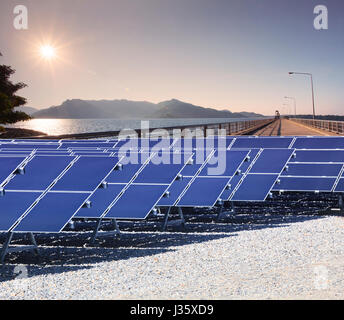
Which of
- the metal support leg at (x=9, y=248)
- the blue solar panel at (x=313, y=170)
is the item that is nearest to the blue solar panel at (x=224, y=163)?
the blue solar panel at (x=313, y=170)

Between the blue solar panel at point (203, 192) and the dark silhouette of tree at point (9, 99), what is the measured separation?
156ft

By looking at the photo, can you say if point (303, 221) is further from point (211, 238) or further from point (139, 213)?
point (139, 213)

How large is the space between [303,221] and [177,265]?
4.32 m

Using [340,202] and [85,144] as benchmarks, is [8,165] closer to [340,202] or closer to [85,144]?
[85,144]

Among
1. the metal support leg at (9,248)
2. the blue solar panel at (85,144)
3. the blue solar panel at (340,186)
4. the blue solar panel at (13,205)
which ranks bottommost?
the metal support leg at (9,248)

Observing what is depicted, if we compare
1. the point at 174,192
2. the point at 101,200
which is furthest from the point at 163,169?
the point at 101,200

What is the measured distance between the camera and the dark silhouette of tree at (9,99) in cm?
5635

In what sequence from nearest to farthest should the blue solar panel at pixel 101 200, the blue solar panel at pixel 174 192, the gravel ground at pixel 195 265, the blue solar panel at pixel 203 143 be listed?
the gravel ground at pixel 195 265
the blue solar panel at pixel 101 200
the blue solar panel at pixel 174 192
the blue solar panel at pixel 203 143

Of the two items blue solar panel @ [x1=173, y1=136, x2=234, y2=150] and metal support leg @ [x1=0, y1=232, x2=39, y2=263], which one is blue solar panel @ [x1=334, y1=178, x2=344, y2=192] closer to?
blue solar panel @ [x1=173, y1=136, x2=234, y2=150]

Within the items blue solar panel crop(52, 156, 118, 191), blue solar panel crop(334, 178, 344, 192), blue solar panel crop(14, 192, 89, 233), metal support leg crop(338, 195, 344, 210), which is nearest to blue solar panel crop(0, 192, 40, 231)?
blue solar panel crop(14, 192, 89, 233)

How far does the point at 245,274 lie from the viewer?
743 cm

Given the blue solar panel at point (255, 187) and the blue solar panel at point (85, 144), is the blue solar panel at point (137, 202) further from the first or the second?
the blue solar panel at point (85, 144)

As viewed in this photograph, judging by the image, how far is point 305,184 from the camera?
12930mm
